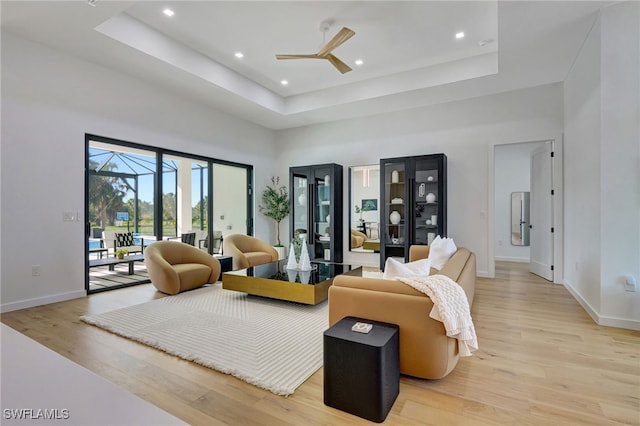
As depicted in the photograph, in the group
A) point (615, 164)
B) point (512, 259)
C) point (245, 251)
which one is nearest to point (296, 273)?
point (245, 251)

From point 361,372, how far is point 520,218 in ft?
23.9

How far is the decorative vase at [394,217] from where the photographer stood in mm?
6055

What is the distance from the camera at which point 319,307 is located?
150 inches

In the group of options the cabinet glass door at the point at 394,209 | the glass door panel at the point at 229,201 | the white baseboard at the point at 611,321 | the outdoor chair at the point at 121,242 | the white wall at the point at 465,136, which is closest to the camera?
the white baseboard at the point at 611,321

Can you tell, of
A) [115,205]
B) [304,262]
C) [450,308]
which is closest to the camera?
[450,308]

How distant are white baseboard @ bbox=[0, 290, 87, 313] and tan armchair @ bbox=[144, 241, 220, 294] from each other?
91 centimetres

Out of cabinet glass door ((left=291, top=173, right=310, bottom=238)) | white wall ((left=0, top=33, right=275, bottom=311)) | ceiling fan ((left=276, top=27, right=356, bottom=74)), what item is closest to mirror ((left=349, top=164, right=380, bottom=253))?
cabinet glass door ((left=291, top=173, right=310, bottom=238))

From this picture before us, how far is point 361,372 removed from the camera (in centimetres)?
178

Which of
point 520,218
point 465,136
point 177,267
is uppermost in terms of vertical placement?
point 465,136

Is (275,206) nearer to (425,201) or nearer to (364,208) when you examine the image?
(364,208)

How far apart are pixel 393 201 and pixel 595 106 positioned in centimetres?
324

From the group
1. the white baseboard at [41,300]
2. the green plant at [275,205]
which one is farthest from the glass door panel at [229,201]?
the white baseboard at [41,300]

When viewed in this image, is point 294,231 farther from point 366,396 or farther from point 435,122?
point 366,396

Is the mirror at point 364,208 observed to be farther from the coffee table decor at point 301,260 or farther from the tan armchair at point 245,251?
the coffee table decor at point 301,260
